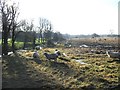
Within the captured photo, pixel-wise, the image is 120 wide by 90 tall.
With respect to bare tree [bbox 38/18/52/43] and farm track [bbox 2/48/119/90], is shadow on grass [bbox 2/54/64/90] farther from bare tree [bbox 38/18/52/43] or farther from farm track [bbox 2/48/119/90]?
bare tree [bbox 38/18/52/43]

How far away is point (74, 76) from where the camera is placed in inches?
794

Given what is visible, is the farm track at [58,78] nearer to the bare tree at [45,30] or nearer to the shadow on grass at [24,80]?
the shadow on grass at [24,80]

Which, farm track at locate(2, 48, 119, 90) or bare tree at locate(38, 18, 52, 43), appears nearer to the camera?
farm track at locate(2, 48, 119, 90)

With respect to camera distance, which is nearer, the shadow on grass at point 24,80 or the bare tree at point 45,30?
the shadow on grass at point 24,80

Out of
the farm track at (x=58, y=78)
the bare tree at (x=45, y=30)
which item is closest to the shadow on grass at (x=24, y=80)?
the farm track at (x=58, y=78)

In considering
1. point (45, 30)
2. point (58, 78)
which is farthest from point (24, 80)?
point (45, 30)

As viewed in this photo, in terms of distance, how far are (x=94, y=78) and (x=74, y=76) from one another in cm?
183

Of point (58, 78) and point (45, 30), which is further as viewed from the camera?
point (45, 30)

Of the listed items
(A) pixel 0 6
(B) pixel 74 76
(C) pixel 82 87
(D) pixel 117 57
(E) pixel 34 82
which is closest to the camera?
(C) pixel 82 87

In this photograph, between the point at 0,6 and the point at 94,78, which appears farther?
the point at 0,6

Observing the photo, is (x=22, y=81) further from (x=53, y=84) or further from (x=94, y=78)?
(x=94, y=78)

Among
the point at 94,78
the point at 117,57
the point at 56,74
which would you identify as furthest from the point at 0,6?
the point at 94,78

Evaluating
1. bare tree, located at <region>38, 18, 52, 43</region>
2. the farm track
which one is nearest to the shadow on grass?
the farm track

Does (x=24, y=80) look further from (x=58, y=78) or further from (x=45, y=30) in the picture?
(x=45, y=30)
